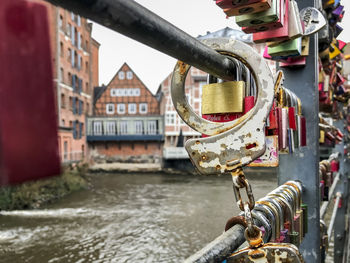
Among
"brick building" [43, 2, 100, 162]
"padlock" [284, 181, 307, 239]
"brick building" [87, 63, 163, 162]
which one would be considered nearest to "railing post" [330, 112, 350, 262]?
"padlock" [284, 181, 307, 239]

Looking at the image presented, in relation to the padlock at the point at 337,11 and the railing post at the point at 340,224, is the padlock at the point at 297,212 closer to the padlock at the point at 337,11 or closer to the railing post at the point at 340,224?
the padlock at the point at 337,11

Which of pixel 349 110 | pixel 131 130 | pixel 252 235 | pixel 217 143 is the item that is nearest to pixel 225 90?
pixel 217 143

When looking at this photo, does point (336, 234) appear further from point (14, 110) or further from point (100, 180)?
point (100, 180)

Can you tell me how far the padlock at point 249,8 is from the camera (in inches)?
33.1

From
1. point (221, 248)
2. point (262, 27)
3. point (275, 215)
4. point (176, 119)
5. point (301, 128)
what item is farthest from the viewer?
point (176, 119)

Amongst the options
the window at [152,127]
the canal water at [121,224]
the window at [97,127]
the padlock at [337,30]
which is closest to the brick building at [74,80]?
the window at [97,127]

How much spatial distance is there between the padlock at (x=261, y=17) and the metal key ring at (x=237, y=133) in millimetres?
257

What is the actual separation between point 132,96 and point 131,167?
5541mm

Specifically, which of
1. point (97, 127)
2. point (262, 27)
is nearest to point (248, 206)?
point (262, 27)

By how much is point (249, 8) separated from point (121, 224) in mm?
13601

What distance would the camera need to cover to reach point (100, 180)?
24.1 metres

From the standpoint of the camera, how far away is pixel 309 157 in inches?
63.2

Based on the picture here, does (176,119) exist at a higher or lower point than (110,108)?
lower

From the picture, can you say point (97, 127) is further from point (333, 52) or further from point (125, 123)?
point (333, 52)
